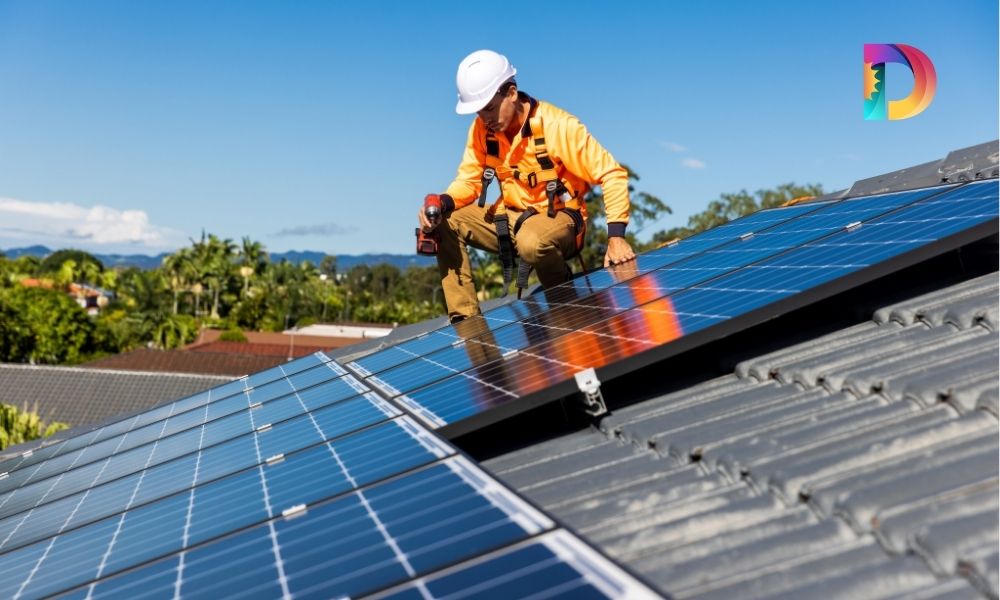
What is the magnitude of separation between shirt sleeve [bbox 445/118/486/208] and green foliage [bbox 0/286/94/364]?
68488 millimetres

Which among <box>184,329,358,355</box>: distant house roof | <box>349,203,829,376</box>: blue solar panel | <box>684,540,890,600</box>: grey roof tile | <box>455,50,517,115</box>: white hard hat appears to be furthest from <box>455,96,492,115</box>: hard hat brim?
<box>184,329,358,355</box>: distant house roof

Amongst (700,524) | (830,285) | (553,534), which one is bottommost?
(700,524)

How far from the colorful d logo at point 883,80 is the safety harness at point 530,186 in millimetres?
2641

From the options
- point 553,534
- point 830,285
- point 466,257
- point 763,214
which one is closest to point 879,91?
point 763,214

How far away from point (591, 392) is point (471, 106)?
3.45 meters

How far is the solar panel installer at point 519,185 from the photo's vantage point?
7363mm

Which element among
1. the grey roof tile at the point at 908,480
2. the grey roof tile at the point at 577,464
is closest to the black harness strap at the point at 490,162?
the grey roof tile at the point at 577,464

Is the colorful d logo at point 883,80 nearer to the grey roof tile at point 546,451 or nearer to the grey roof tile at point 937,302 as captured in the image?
the grey roof tile at point 937,302

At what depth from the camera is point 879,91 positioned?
27.5 feet

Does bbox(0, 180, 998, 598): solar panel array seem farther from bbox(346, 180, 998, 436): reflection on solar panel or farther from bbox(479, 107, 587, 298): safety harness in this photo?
bbox(479, 107, 587, 298): safety harness

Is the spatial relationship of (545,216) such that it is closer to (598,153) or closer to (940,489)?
(598,153)

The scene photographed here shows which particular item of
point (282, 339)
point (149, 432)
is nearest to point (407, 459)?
point (149, 432)

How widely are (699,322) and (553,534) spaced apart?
2077 millimetres

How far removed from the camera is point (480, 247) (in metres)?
8.75
